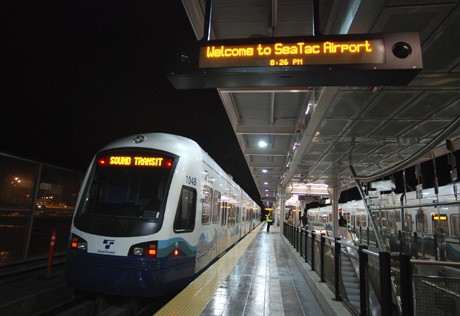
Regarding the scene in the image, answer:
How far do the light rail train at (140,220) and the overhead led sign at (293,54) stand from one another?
100 inches

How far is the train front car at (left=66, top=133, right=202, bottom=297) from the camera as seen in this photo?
17.3 ft

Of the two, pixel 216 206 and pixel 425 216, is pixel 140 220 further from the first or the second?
pixel 425 216

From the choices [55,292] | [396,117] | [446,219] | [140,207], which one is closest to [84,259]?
[140,207]

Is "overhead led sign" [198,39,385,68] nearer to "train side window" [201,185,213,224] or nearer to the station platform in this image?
the station platform

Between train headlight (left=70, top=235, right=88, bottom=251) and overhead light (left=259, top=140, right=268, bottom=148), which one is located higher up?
overhead light (left=259, top=140, right=268, bottom=148)

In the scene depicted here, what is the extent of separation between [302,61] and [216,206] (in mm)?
5972

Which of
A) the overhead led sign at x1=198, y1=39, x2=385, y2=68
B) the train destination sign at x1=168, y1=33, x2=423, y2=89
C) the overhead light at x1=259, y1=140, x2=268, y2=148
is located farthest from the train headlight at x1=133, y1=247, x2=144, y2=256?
the overhead light at x1=259, y1=140, x2=268, y2=148

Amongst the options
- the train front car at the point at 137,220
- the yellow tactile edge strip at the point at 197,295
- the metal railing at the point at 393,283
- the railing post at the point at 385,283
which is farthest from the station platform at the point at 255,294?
the railing post at the point at 385,283

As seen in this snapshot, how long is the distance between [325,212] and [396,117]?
880 inches

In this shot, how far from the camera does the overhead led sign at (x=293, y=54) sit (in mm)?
3793

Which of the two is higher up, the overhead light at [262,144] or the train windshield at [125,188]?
the overhead light at [262,144]

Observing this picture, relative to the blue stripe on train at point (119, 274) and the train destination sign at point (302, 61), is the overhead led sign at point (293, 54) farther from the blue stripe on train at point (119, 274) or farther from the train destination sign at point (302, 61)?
the blue stripe on train at point (119, 274)

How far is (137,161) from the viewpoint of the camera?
617 cm

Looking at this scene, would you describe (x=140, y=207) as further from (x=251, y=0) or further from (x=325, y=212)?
(x=325, y=212)
